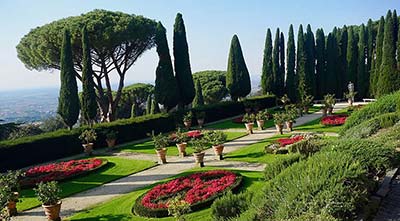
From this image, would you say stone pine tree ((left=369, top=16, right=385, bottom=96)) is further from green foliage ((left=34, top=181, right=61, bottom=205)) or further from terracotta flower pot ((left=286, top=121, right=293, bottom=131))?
green foliage ((left=34, top=181, right=61, bottom=205))

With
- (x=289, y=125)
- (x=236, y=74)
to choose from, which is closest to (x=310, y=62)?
(x=236, y=74)

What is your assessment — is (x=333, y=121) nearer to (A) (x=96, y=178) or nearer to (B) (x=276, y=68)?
(A) (x=96, y=178)

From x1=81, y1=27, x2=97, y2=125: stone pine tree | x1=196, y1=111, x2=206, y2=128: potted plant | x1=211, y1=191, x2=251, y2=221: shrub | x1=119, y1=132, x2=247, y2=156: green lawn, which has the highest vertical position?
x1=81, y1=27, x2=97, y2=125: stone pine tree

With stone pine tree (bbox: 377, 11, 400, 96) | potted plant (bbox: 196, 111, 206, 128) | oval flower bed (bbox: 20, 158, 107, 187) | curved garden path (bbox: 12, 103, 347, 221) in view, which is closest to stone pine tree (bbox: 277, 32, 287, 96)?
stone pine tree (bbox: 377, 11, 400, 96)

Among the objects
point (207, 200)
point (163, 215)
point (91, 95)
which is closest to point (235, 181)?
point (207, 200)

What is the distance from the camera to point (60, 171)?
14695 millimetres

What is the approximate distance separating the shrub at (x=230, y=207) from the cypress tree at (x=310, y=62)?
29.3m

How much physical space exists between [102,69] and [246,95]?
1366cm

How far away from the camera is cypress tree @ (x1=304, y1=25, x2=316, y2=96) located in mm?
34378

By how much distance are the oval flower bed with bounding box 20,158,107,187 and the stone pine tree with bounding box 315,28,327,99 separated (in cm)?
2824

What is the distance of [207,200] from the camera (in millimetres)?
8906

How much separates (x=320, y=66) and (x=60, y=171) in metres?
30.8

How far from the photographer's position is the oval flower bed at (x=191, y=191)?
8805mm

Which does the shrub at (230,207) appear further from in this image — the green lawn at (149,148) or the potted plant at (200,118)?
the potted plant at (200,118)
